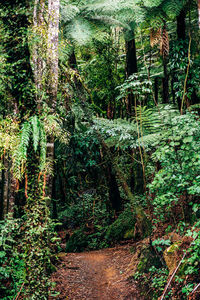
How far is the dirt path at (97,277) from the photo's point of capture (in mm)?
4281

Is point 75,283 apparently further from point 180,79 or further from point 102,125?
point 180,79

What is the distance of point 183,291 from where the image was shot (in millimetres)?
2848

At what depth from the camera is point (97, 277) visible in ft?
16.8

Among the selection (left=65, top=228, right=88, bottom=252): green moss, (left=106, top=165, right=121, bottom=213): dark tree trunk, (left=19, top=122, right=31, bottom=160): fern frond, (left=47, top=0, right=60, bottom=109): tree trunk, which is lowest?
(left=65, top=228, right=88, bottom=252): green moss

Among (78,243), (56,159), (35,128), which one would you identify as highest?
(35,128)

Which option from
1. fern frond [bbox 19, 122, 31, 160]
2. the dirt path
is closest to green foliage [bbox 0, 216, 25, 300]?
the dirt path

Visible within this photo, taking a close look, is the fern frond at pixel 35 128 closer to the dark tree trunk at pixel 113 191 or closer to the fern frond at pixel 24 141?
the fern frond at pixel 24 141

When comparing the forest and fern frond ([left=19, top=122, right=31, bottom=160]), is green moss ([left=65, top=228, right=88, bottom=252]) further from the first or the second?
fern frond ([left=19, top=122, right=31, bottom=160])

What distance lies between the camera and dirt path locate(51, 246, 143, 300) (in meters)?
4.28

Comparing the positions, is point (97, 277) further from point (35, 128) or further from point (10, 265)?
point (35, 128)

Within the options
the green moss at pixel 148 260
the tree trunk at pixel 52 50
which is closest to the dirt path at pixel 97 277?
the green moss at pixel 148 260

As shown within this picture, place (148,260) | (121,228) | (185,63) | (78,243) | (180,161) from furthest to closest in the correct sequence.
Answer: (78,243)
(121,228)
(185,63)
(148,260)
(180,161)

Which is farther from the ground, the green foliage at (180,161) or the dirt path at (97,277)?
the green foliage at (180,161)

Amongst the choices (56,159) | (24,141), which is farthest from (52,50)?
(56,159)
